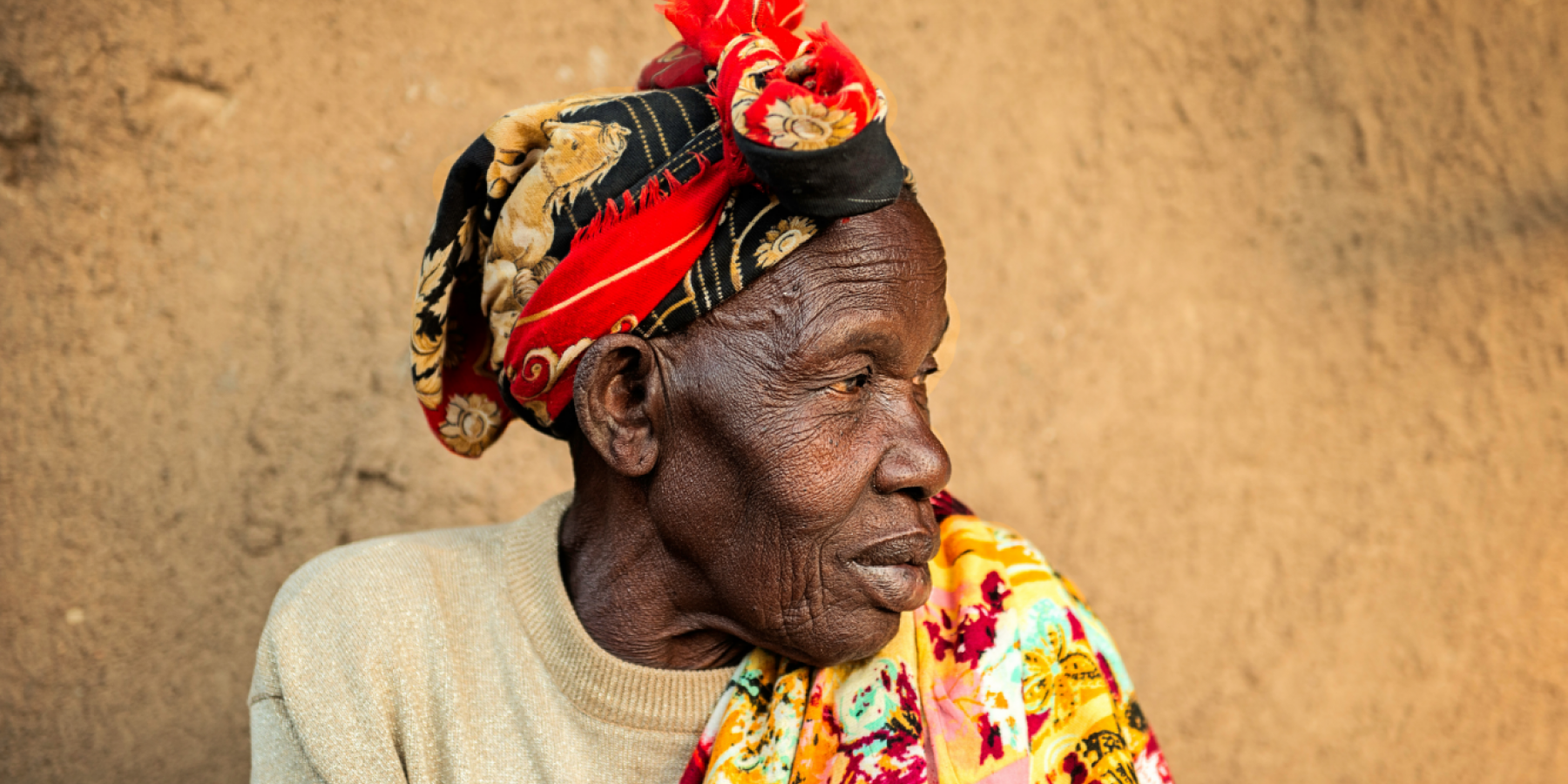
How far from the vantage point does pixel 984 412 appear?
2.72m

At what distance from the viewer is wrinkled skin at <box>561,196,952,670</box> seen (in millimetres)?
1439

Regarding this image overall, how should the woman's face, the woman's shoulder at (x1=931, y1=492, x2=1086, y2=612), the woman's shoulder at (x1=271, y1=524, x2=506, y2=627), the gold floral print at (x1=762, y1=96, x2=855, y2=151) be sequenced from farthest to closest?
the woman's shoulder at (x1=931, y1=492, x2=1086, y2=612)
the woman's shoulder at (x1=271, y1=524, x2=506, y2=627)
the woman's face
the gold floral print at (x1=762, y1=96, x2=855, y2=151)

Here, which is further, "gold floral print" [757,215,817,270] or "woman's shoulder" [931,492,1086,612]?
"woman's shoulder" [931,492,1086,612]

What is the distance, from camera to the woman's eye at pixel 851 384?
1.46 m

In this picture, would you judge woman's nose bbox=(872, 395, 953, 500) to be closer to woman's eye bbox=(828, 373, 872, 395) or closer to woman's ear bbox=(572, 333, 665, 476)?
woman's eye bbox=(828, 373, 872, 395)

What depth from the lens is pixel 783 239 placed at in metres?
1.46

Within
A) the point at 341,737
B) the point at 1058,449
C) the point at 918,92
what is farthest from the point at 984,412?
the point at 341,737

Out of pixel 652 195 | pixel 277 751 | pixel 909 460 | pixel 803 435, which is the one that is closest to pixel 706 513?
pixel 803 435

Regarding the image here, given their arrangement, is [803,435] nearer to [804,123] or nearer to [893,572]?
[893,572]

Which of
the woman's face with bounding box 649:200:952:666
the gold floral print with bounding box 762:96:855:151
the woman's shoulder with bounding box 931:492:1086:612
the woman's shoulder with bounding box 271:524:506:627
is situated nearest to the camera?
the gold floral print with bounding box 762:96:855:151

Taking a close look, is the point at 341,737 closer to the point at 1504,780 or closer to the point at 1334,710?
the point at 1334,710

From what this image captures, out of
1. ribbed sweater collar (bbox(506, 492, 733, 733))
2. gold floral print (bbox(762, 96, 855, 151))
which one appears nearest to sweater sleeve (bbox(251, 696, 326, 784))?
ribbed sweater collar (bbox(506, 492, 733, 733))

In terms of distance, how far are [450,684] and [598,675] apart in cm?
21

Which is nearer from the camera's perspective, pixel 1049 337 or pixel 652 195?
pixel 652 195
